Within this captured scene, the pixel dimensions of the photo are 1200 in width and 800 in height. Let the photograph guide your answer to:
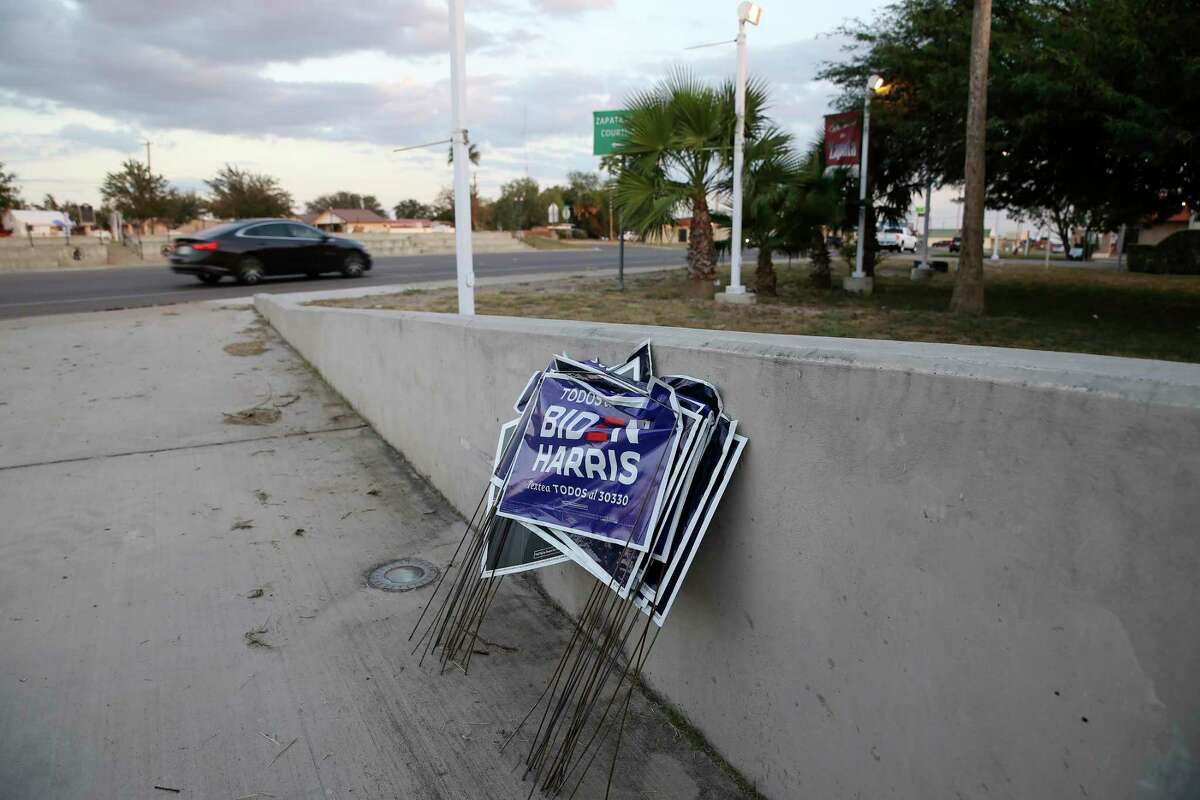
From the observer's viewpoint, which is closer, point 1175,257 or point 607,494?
point 607,494

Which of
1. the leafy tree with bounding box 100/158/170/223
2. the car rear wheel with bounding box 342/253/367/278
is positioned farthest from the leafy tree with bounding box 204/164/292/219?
the car rear wheel with bounding box 342/253/367/278

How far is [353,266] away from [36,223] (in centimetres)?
7117

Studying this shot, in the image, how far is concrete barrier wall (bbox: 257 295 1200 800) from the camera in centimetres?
150

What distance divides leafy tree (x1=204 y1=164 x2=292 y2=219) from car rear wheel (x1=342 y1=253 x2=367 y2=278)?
43.2m

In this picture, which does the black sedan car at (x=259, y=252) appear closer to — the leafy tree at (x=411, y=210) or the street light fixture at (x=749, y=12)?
the street light fixture at (x=749, y=12)

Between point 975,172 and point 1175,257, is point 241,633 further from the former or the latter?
point 1175,257

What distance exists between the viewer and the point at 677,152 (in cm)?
1363

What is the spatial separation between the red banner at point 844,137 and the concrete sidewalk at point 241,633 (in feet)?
40.7

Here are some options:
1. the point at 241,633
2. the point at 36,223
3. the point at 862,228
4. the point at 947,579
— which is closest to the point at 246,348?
the point at 241,633

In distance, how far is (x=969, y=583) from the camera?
1831 mm

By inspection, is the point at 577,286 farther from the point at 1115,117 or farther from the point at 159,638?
the point at 159,638

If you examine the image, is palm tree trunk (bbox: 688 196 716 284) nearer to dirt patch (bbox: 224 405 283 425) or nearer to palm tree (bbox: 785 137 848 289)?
palm tree (bbox: 785 137 848 289)

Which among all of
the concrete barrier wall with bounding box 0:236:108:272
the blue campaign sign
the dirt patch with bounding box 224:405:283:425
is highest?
the concrete barrier wall with bounding box 0:236:108:272

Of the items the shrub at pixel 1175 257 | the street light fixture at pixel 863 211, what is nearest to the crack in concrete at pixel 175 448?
the street light fixture at pixel 863 211
